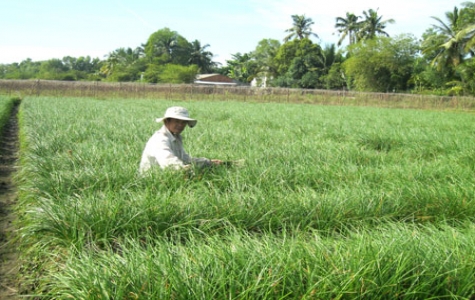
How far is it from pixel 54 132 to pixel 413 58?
35.5 m

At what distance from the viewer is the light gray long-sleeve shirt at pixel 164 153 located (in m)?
3.69

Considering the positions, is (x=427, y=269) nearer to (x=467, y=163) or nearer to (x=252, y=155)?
(x=252, y=155)

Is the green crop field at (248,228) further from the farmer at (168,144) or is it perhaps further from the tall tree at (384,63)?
the tall tree at (384,63)

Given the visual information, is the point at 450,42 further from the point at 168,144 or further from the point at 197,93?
the point at 168,144

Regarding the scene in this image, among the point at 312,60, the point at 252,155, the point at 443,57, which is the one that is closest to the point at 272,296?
the point at 252,155

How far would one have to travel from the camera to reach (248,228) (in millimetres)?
2908

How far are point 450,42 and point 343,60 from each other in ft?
49.3

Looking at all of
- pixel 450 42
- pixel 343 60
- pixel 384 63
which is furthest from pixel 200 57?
pixel 450 42

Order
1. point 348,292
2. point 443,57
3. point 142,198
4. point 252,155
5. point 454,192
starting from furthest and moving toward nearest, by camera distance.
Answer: point 443,57 < point 252,155 < point 454,192 < point 142,198 < point 348,292

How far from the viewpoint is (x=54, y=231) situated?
2.68 meters

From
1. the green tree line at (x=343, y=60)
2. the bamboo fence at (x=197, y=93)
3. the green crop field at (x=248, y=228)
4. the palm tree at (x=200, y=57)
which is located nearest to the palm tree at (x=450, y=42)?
the green tree line at (x=343, y=60)

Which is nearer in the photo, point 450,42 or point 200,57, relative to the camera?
point 450,42

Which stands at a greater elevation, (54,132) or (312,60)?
(312,60)

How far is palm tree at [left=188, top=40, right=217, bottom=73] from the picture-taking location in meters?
64.1
